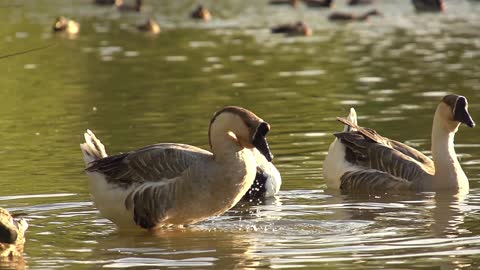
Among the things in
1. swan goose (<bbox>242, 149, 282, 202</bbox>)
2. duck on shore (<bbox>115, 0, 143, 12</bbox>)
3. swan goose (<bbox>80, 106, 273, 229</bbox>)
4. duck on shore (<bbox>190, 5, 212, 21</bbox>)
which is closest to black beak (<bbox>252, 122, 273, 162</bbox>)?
swan goose (<bbox>80, 106, 273, 229</bbox>)

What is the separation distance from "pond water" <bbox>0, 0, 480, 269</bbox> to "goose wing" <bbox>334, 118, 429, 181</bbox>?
451 millimetres

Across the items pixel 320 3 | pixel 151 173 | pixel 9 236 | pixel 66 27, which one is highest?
pixel 151 173

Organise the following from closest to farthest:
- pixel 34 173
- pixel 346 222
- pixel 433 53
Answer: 1. pixel 346 222
2. pixel 34 173
3. pixel 433 53

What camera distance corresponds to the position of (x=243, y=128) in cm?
1103

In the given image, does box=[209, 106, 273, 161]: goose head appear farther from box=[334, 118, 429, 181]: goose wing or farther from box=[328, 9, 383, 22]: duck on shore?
box=[328, 9, 383, 22]: duck on shore

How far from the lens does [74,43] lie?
33156mm

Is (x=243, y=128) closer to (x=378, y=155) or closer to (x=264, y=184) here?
(x=264, y=184)

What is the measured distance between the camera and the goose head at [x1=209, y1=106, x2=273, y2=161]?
428 inches

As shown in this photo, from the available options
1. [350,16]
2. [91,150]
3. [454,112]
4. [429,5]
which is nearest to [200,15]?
[350,16]

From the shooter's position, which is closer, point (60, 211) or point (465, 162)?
point (60, 211)

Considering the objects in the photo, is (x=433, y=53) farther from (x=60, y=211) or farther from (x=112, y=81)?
(x=60, y=211)

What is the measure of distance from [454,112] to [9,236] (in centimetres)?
557

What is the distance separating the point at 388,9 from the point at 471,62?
51.8 ft

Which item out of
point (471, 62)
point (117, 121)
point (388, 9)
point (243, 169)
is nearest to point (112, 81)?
point (117, 121)
